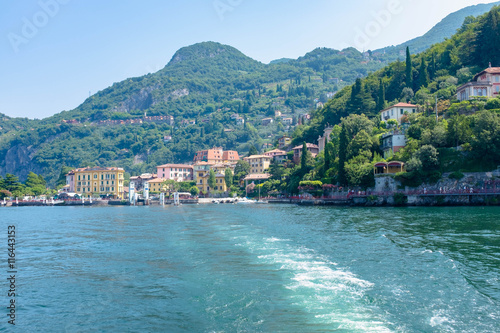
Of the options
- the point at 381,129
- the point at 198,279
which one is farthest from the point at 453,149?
the point at 198,279

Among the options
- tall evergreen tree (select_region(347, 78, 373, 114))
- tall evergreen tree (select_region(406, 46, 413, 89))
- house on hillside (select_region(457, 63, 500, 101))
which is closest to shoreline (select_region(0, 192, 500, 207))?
house on hillside (select_region(457, 63, 500, 101))

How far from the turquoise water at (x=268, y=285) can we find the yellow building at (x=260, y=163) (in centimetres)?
9633

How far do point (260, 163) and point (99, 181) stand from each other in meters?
48.2

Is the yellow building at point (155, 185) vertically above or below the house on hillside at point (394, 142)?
below

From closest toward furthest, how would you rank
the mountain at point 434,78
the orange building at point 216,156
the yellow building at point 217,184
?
the mountain at point 434,78
the yellow building at point 217,184
the orange building at point 216,156

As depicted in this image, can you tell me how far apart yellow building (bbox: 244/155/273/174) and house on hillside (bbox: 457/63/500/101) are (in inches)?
2413

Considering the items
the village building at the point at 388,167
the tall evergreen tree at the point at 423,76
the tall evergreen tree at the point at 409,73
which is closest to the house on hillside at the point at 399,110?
the tall evergreen tree at the point at 423,76

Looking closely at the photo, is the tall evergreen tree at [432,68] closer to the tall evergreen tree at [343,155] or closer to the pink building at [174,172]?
the tall evergreen tree at [343,155]

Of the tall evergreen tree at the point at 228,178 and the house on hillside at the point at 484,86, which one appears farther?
the tall evergreen tree at the point at 228,178

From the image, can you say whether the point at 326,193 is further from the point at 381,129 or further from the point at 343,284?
the point at 343,284

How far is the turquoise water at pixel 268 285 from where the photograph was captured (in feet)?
33.7

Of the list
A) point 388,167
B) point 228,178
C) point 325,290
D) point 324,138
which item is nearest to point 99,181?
point 228,178

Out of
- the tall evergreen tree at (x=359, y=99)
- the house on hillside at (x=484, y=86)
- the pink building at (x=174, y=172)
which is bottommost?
the pink building at (x=174, y=172)

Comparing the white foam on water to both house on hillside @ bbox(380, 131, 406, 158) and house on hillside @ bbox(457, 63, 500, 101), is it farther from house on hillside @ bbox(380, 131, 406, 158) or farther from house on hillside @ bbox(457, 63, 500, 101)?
house on hillside @ bbox(457, 63, 500, 101)
